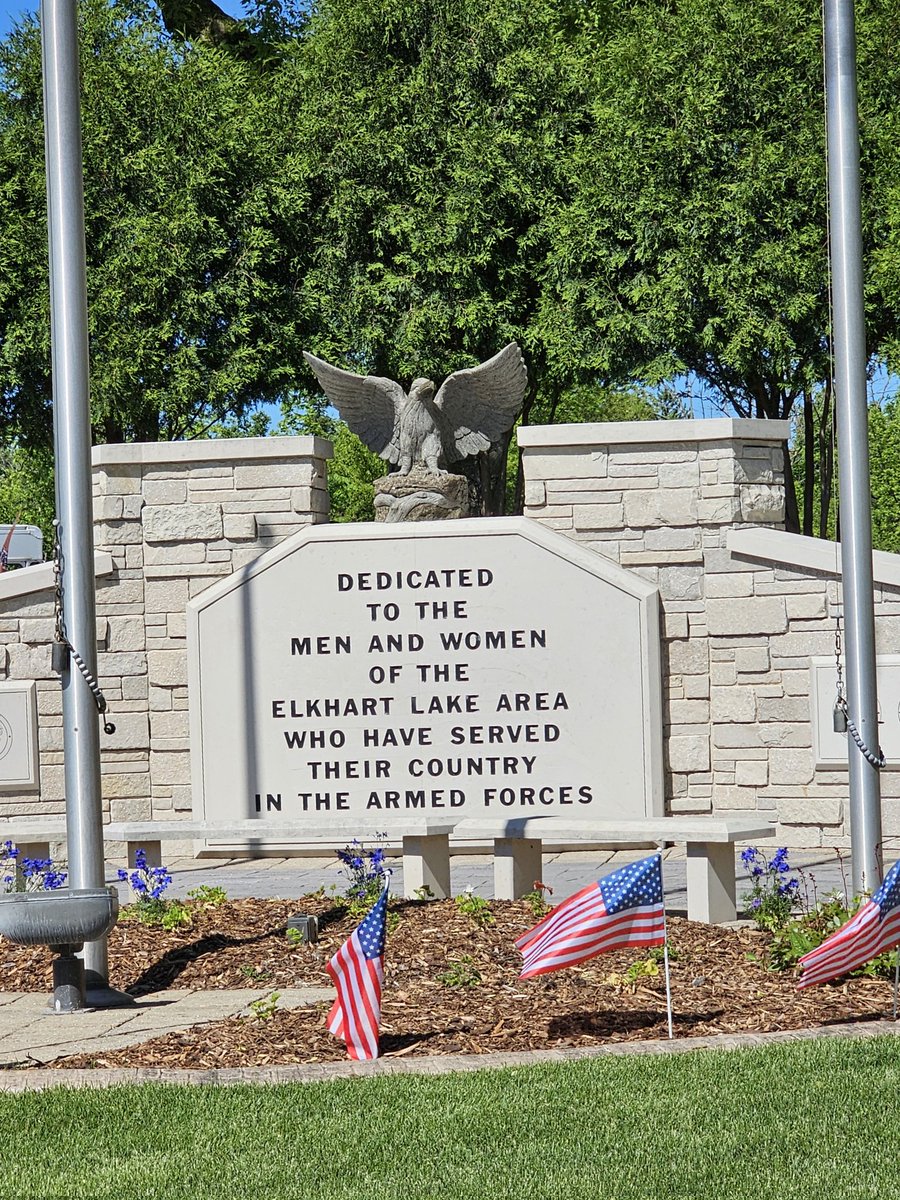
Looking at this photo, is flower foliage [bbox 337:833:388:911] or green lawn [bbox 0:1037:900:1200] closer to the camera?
green lawn [bbox 0:1037:900:1200]

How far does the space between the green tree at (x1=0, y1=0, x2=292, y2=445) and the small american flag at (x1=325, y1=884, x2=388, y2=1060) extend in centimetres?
1418

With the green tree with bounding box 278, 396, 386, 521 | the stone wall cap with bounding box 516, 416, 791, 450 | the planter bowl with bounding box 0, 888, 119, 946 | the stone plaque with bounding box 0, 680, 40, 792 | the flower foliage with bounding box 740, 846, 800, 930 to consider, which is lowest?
the flower foliage with bounding box 740, 846, 800, 930

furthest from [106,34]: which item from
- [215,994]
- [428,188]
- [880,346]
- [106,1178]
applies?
[106,1178]

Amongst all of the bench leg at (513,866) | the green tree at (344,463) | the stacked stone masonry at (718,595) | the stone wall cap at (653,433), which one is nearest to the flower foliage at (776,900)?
the bench leg at (513,866)

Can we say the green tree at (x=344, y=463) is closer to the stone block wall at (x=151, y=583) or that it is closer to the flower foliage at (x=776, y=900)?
the stone block wall at (x=151, y=583)

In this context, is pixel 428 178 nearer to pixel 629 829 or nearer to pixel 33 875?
pixel 629 829

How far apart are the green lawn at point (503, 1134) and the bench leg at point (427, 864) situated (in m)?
3.75

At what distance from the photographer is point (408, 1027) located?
20.5ft

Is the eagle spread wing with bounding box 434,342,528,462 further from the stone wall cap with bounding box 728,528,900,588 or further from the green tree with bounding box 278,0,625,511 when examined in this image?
the green tree with bounding box 278,0,625,511

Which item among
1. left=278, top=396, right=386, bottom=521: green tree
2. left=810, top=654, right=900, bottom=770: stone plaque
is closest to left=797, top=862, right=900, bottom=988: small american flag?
left=810, top=654, right=900, bottom=770: stone plaque

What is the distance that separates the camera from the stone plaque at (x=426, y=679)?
11195 millimetres

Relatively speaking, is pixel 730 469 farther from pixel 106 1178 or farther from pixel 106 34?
pixel 106 34

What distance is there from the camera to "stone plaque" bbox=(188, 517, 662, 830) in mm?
11195

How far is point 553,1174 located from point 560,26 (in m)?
19.9
